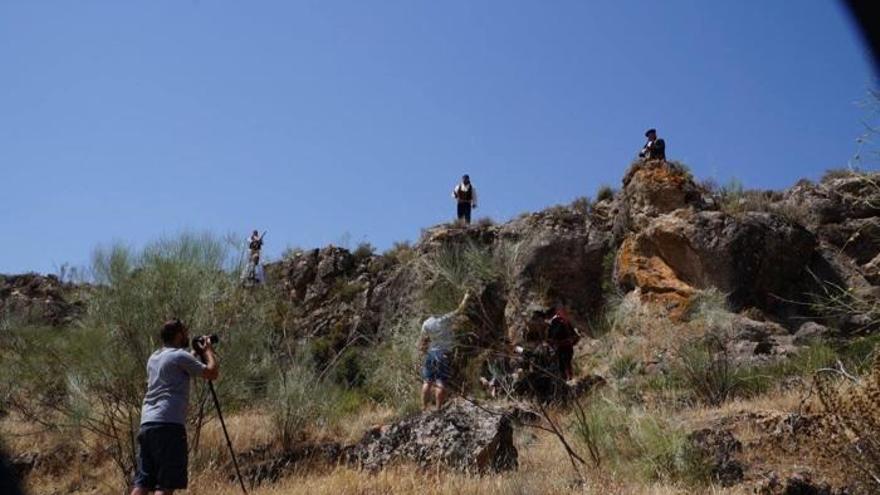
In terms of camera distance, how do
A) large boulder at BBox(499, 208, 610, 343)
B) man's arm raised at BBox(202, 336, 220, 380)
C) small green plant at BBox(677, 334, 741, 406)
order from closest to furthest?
man's arm raised at BBox(202, 336, 220, 380) → small green plant at BBox(677, 334, 741, 406) → large boulder at BBox(499, 208, 610, 343)

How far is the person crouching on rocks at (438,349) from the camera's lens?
9.04 m

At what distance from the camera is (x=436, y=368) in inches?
404

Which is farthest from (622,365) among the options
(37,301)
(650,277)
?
(37,301)

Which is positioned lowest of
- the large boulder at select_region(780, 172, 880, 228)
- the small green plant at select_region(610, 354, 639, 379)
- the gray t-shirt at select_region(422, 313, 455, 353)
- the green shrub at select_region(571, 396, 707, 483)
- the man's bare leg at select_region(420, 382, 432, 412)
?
the green shrub at select_region(571, 396, 707, 483)

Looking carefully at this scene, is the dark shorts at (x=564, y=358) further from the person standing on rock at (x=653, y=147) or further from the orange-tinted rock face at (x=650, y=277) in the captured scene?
the person standing on rock at (x=653, y=147)

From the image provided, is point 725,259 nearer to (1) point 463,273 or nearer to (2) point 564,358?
(2) point 564,358

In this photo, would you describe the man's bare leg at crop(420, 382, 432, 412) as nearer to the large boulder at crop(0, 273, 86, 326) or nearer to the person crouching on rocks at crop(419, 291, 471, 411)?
the person crouching on rocks at crop(419, 291, 471, 411)

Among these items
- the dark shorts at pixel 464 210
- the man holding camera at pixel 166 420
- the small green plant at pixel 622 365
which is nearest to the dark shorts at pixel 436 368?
the small green plant at pixel 622 365

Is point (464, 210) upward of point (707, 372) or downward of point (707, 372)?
upward

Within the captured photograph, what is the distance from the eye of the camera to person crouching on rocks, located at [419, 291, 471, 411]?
9.04 meters

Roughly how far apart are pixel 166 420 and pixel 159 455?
0.95ft

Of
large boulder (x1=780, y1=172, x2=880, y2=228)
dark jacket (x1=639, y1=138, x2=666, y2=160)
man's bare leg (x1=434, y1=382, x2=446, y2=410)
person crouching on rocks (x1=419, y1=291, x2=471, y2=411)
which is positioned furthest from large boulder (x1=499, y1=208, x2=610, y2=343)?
man's bare leg (x1=434, y1=382, x2=446, y2=410)

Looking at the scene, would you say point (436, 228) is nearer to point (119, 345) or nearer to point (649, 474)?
point (119, 345)

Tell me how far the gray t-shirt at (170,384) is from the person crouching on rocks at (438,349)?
278 cm
